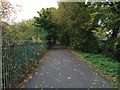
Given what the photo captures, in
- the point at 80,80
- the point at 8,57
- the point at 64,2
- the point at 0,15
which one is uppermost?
the point at 64,2

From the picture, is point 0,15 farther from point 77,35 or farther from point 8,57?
point 77,35

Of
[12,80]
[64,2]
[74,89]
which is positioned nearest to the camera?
[12,80]

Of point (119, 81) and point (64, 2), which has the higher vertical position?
point (64, 2)

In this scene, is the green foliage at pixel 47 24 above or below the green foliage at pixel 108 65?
above

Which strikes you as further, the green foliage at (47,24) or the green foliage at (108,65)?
the green foliage at (47,24)

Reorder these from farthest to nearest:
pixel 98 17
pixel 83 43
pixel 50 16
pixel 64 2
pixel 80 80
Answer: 1. pixel 50 16
2. pixel 64 2
3. pixel 83 43
4. pixel 98 17
5. pixel 80 80

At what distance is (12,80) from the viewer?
7.75 metres

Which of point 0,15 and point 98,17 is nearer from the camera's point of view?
point 0,15

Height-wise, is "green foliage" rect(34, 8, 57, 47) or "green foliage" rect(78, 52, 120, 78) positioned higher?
"green foliage" rect(34, 8, 57, 47)

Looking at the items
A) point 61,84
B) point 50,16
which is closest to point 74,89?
point 61,84

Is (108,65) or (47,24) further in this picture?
(47,24)

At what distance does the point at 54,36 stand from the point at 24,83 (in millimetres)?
35071

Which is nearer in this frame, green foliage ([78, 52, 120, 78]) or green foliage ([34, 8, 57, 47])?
green foliage ([78, 52, 120, 78])

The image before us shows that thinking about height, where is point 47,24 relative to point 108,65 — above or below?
above
